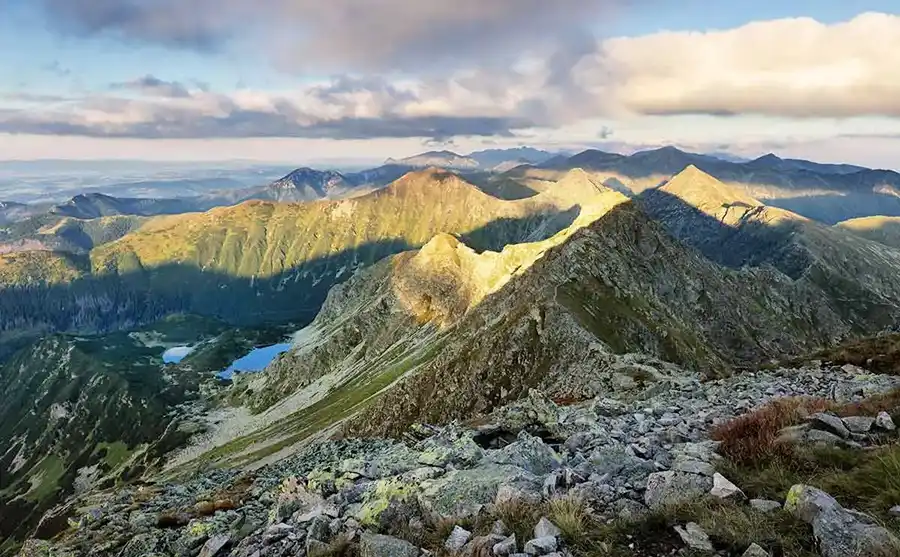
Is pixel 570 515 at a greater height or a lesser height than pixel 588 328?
greater

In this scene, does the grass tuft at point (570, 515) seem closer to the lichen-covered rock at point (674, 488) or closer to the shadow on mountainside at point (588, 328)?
the lichen-covered rock at point (674, 488)

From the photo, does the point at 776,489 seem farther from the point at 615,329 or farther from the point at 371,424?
the point at 371,424

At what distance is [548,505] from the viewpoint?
10.7 meters

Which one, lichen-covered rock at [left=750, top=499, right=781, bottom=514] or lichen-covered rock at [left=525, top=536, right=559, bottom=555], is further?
lichen-covered rock at [left=750, top=499, right=781, bottom=514]

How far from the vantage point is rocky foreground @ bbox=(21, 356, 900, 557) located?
8.55m

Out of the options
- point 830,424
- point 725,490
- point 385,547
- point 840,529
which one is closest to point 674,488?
point 725,490

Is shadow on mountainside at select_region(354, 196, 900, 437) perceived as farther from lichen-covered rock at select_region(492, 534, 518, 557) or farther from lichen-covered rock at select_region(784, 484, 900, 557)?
lichen-covered rock at select_region(492, 534, 518, 557)

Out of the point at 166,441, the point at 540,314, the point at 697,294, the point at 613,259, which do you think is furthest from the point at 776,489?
the point at 166,441

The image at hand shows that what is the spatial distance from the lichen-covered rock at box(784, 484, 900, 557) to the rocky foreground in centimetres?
2

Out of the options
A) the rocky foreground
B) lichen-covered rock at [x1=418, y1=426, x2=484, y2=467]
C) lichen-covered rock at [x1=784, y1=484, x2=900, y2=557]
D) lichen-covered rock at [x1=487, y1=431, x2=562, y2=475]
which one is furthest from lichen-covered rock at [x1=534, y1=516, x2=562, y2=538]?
lichen-covered rock at [x1=418, y1=426, x2=484, y2=467]

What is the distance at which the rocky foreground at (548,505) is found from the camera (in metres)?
8.55

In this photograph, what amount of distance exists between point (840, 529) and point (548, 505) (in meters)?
4.61

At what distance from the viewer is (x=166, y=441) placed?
19700 cm

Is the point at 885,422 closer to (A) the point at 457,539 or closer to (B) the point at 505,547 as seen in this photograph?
(B) the point at 505,547
